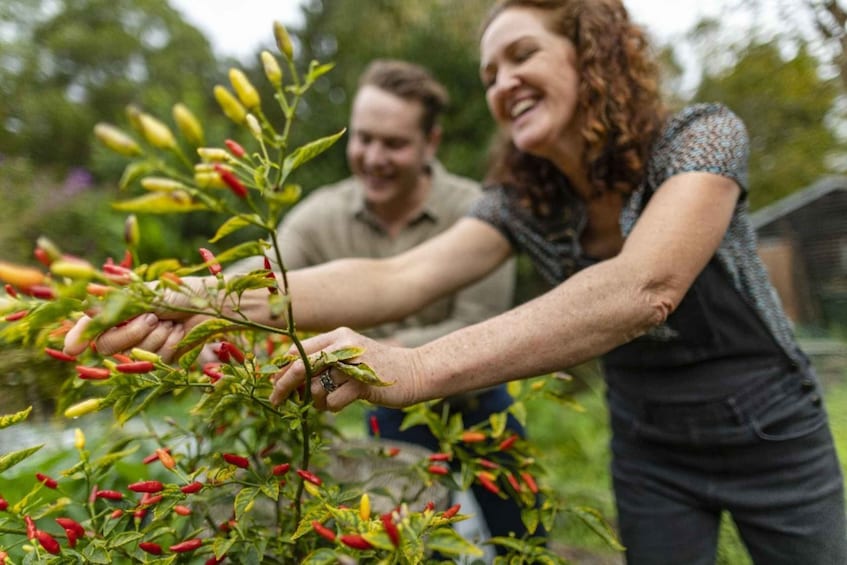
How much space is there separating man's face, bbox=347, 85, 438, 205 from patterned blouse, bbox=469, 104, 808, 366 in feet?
3.32

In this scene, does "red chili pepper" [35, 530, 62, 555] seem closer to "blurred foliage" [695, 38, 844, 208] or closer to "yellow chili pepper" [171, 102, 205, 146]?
"yellow chili pepper" [171, 102, 205, 146]

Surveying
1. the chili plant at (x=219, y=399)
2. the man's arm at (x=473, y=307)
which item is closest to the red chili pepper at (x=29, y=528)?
the chili plant at (x=219, y=399)

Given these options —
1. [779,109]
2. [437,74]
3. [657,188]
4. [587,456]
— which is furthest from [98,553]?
[437,74]

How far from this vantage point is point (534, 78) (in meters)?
1.47

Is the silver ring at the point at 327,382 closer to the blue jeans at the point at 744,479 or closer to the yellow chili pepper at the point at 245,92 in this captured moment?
the yellow chili pepper at the point at 245,92

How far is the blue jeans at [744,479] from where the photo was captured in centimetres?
140

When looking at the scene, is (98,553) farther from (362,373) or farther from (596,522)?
(596,522)

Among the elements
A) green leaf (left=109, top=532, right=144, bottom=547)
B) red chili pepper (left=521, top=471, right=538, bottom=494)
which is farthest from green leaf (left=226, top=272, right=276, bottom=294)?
red chili pepper (left=521, top=471, right=538, bottom=494)

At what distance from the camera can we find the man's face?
2746 mm

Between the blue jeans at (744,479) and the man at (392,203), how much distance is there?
1.11 m

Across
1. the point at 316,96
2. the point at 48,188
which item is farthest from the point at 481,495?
the point at 48,188

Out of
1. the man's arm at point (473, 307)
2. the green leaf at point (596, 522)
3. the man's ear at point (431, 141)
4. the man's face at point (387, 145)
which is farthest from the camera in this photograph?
the man's ear at point (431, 141)

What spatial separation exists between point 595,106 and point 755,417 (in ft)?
2.50

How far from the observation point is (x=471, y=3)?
6.93 m
